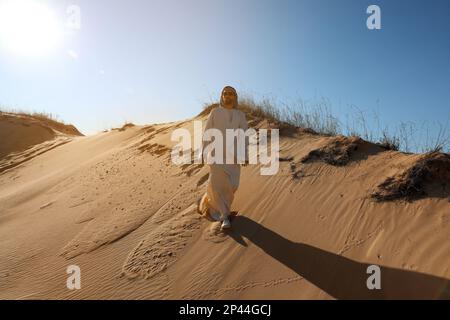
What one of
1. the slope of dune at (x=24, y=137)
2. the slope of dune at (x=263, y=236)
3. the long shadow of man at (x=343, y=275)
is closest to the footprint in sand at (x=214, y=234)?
the slope of dune at (x=263, y=236)

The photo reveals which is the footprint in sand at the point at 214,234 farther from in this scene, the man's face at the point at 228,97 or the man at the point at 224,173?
the man's face at the point at 228,97

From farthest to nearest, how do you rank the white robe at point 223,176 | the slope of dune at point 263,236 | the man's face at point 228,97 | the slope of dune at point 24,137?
the slope of dune at point 24,137 → the man's face at point 228,97 → the white robe at point 223,176 → the slope of dune at point 263,236

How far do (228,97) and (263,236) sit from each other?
1.80 m

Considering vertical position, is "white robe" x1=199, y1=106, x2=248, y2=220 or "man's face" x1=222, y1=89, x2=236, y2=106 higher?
"man's face" x1=222, y1=89, x2=236, y2=106

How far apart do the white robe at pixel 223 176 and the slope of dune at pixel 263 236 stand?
0.27 metres

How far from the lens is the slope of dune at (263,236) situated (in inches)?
145

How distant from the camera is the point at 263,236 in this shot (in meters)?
4.52

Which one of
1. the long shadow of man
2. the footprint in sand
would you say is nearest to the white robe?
the footprint in sand

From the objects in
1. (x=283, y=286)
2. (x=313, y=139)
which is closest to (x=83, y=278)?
(x=283, y=286)

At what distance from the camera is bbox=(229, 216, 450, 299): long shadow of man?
3287 mm
